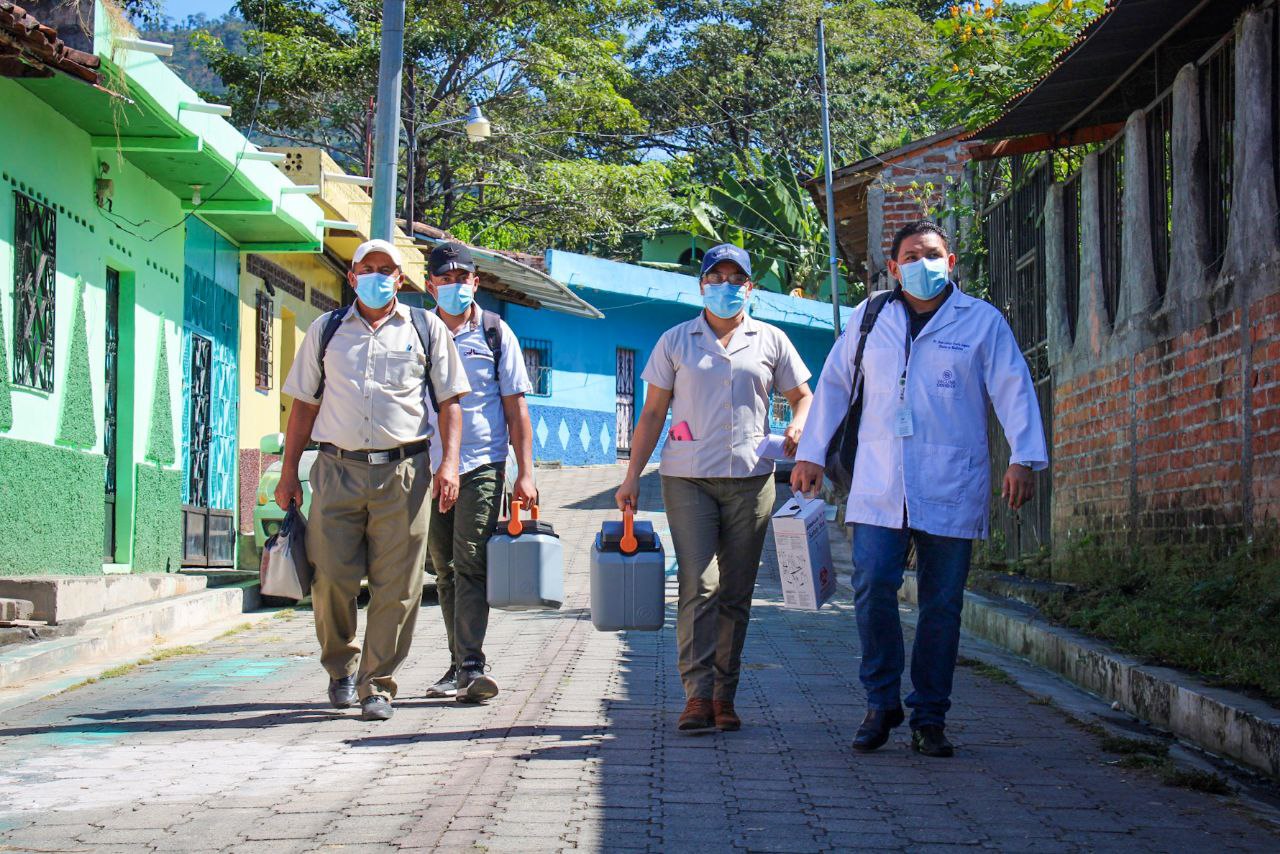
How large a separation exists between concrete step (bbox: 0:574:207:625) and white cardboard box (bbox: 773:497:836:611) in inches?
198

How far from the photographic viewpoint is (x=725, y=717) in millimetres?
6199

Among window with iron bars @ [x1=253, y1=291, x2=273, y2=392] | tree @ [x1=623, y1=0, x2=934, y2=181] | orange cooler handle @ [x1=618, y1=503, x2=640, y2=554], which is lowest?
orange cooler handle @ [x1=618, y1=503, x2=640, y2=554]

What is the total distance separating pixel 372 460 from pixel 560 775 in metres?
1.92

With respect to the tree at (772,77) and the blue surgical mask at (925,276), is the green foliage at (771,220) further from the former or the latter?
the blue surgical mask at (925,276)

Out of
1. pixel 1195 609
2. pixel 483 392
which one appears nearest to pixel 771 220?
pixel 1195 609

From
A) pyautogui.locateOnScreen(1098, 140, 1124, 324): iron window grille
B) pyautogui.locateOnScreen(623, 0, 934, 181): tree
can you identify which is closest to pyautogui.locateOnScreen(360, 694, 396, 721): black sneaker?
pyautogui.locateOnScreen(1098, 140, 1124, 324): iron window grille

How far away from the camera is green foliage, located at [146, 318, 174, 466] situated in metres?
13.6

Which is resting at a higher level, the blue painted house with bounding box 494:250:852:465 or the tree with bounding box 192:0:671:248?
the tree with bounding box 192:0:671:248

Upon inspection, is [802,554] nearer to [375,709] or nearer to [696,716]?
[696,716]

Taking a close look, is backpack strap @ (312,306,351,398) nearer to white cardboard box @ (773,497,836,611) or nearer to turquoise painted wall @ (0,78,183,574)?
white cardboard box @ (773,497,836,611)

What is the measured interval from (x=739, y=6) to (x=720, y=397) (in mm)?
34158

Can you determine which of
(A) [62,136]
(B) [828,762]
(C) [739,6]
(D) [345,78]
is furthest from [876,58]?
(B) [828,762]

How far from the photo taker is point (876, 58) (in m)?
38.4

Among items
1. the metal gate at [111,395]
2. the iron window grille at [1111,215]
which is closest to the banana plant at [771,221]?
the metal gate at [111,395]
